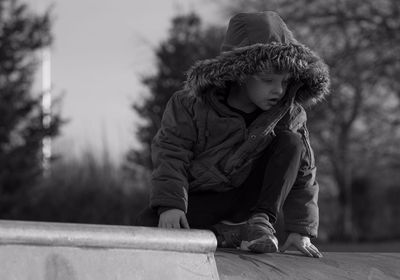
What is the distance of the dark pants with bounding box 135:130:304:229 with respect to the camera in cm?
334

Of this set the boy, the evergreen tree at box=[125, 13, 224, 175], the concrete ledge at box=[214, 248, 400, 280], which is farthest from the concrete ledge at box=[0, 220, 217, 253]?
the evergreen tree at box=[125, 13, 224, 175]

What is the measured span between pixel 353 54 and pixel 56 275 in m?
21.2

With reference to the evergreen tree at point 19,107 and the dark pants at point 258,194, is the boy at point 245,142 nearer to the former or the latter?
the dark pants at point 258,194

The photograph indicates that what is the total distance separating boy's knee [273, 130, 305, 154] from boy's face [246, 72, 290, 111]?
12 cm

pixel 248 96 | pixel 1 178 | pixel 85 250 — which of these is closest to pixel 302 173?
pixel 248 96

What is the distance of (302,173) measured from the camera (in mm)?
Answer: 3525

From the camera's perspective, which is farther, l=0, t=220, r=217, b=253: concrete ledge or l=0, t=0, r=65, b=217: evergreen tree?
l=0, t=0, r=65, b=217: evergreen tree

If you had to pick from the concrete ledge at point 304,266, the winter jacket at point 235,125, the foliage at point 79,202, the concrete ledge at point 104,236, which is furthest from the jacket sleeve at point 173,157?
the foliage at point 79,202

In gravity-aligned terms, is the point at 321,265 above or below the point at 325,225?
above

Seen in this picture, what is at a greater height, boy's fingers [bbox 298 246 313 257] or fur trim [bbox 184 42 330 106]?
fur trim [bbox 184 42 330 106]

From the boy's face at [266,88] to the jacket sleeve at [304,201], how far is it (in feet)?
0.67

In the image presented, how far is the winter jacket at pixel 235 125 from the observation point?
3385mm

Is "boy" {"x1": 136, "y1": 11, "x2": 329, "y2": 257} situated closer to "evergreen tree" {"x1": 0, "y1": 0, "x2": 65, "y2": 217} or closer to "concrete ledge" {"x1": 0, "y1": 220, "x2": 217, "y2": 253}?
"concrete ledge" {"x1": 0, "y1": 220, "x2": 217, "y2": 253}

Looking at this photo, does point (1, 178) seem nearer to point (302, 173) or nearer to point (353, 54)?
point (353, 54)
